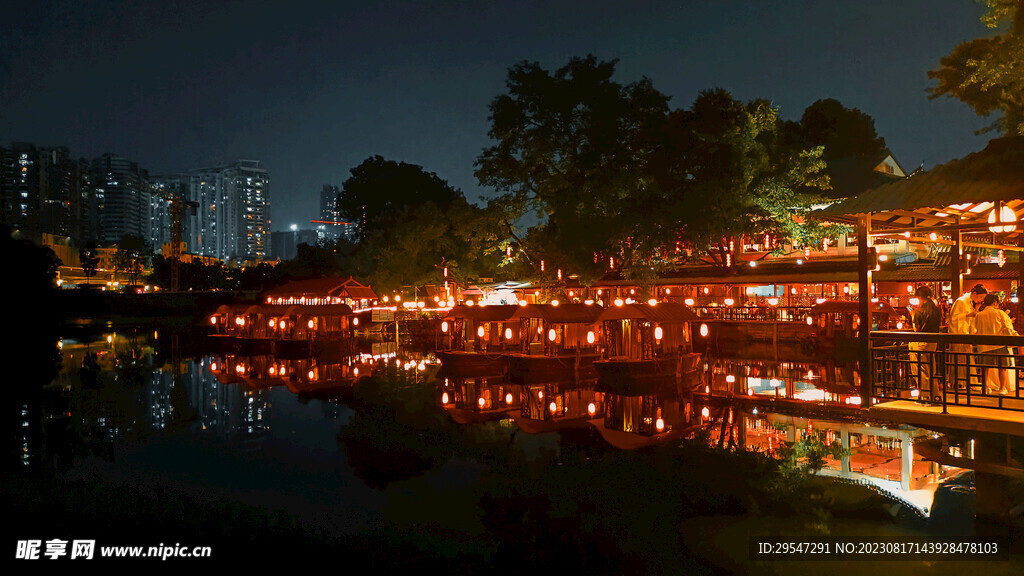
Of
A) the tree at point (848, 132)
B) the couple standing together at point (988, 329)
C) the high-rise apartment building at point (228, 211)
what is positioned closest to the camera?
the couple standing together at point (988, 329)

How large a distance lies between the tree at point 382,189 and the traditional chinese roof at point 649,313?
1348 inches

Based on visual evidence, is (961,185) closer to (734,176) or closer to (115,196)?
(734,176)

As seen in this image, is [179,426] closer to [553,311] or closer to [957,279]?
[553,311]

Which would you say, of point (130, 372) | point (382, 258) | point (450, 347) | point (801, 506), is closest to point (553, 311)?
point (450, 347)

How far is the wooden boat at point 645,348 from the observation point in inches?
735

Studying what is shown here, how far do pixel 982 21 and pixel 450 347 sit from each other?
1819 cm

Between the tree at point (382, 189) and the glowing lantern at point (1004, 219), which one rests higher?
the tree at point (382, 189)

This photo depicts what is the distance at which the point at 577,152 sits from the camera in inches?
1040

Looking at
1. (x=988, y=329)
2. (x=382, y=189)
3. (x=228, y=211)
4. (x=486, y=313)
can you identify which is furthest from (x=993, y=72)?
(x=228, y=211)

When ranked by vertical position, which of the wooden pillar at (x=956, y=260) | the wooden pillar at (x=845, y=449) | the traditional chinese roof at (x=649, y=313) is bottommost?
the wooden pillar at (x=845, y=449)

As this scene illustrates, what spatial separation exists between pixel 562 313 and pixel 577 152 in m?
8.61

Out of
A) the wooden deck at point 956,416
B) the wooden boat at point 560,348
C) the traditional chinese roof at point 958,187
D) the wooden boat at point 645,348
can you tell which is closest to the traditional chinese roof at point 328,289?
the wooden boat at point 560,348

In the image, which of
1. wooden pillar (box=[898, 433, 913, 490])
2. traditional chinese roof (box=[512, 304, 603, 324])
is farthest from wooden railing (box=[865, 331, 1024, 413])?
traditional chinese roof (box=[512, 304, 603, 324])

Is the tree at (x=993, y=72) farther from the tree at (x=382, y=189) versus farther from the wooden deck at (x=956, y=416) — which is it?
the tree at (x=382, y=189)
